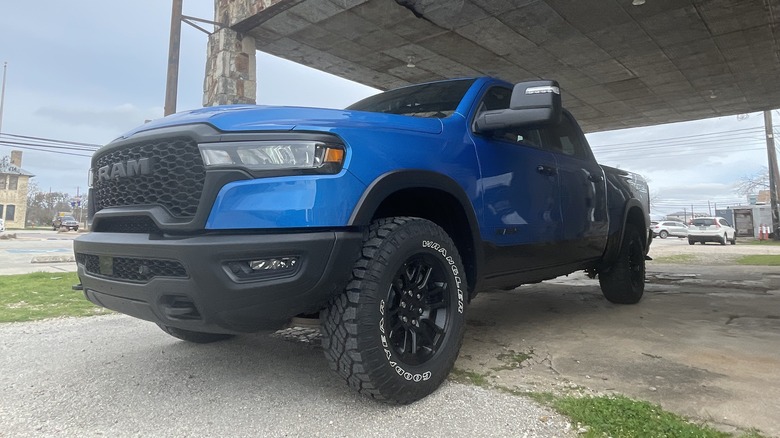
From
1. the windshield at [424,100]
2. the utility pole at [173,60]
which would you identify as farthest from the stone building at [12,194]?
the windshield at [424,100]

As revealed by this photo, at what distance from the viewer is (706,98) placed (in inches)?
474

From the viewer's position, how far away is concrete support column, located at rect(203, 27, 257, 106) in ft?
26.8

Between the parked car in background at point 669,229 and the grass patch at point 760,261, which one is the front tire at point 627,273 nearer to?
the grass patch at point 760,261

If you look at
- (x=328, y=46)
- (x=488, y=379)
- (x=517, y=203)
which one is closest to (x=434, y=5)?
(x=328, y=46)

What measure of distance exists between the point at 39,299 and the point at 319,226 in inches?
204

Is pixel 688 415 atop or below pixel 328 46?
below

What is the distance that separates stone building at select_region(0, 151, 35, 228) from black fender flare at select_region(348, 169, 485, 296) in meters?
64.1

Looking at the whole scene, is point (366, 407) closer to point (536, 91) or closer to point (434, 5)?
point (536, 91)

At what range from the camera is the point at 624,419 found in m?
2.05

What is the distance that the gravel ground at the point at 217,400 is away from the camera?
80.4 inches

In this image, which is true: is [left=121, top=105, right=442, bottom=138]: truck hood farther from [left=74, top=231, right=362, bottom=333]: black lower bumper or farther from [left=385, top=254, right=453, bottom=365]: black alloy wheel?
[left=385, top=254, right=453, bottom=365]: black alloy wheel

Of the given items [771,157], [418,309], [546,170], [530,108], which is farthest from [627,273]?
[771,157]

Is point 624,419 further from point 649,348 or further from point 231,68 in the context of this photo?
point 231,68

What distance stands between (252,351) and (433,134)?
1.93 meters
